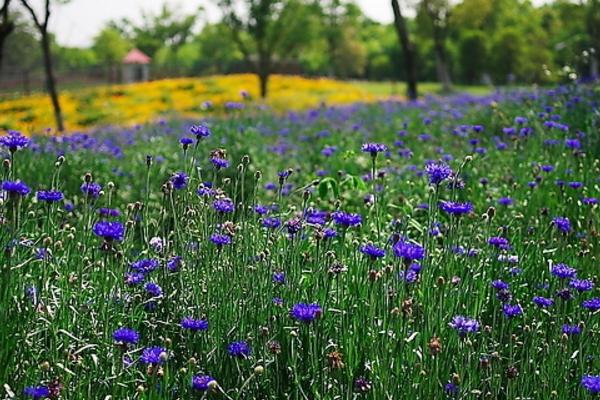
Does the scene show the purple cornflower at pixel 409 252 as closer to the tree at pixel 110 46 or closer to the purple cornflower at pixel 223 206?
the purple cornflower at pixel 223 206

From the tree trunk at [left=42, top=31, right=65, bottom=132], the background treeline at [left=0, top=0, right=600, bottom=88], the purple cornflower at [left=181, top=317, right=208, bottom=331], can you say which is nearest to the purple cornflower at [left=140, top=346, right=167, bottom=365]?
the purple cornflower at [left=181, top=317, right=208, bottom=331]

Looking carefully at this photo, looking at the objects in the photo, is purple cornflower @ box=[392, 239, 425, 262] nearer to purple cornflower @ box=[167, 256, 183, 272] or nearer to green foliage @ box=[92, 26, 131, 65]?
purple cornflower @ box=[167, 256, 183, 272]

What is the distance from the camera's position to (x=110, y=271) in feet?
9.23

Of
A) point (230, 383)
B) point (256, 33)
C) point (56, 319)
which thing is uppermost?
point (256, 33)

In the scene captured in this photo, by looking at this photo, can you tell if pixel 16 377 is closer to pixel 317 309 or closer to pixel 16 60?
pixel 317 309

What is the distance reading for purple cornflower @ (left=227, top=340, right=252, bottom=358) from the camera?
2.37 m

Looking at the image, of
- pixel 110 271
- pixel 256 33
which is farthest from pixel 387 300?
pixel 256 33

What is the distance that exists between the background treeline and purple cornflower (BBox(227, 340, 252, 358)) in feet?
69.8

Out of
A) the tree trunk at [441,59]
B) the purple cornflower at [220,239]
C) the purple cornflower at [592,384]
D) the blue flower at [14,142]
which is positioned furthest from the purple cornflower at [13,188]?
the tree trunk at [441,59]

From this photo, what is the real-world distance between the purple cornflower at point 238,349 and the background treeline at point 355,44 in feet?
69.8

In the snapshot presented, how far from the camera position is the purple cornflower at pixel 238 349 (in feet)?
7.78

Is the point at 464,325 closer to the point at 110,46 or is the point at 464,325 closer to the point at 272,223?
the point at 272,223

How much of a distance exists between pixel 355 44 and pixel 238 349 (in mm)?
57724

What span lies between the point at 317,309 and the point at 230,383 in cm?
52
